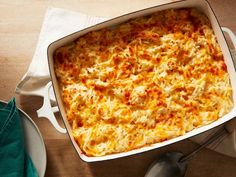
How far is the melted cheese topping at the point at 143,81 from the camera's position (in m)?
1.36

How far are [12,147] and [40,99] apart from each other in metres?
0.22

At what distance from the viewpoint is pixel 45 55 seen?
1518mm

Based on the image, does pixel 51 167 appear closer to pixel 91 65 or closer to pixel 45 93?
pixel 45 93

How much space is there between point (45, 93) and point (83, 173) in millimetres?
327

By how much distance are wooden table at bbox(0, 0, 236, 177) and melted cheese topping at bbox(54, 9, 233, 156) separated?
145mm

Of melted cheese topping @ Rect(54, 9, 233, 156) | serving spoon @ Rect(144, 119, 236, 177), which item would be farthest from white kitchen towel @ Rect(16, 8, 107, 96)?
serving spoon @ Rect(144, 119, 236, 177)

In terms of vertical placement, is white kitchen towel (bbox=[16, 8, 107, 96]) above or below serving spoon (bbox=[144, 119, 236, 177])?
above

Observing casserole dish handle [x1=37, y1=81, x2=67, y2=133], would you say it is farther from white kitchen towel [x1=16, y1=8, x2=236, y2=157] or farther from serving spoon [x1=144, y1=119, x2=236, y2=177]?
serving spoon [x1=144, y1=119, x2=236, y2=177]

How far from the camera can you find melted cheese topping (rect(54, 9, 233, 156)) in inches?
53.4

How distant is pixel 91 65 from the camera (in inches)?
55.8

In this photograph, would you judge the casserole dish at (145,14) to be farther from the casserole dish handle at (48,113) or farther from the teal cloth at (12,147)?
the teal cloth at (12,147)

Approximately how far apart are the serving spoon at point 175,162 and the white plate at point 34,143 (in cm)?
38

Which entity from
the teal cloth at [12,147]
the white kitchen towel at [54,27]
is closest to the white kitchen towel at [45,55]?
the white kitchen towel at [54,27]

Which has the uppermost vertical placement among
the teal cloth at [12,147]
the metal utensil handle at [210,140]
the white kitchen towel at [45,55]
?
the white kitchen towel at [45,55]
